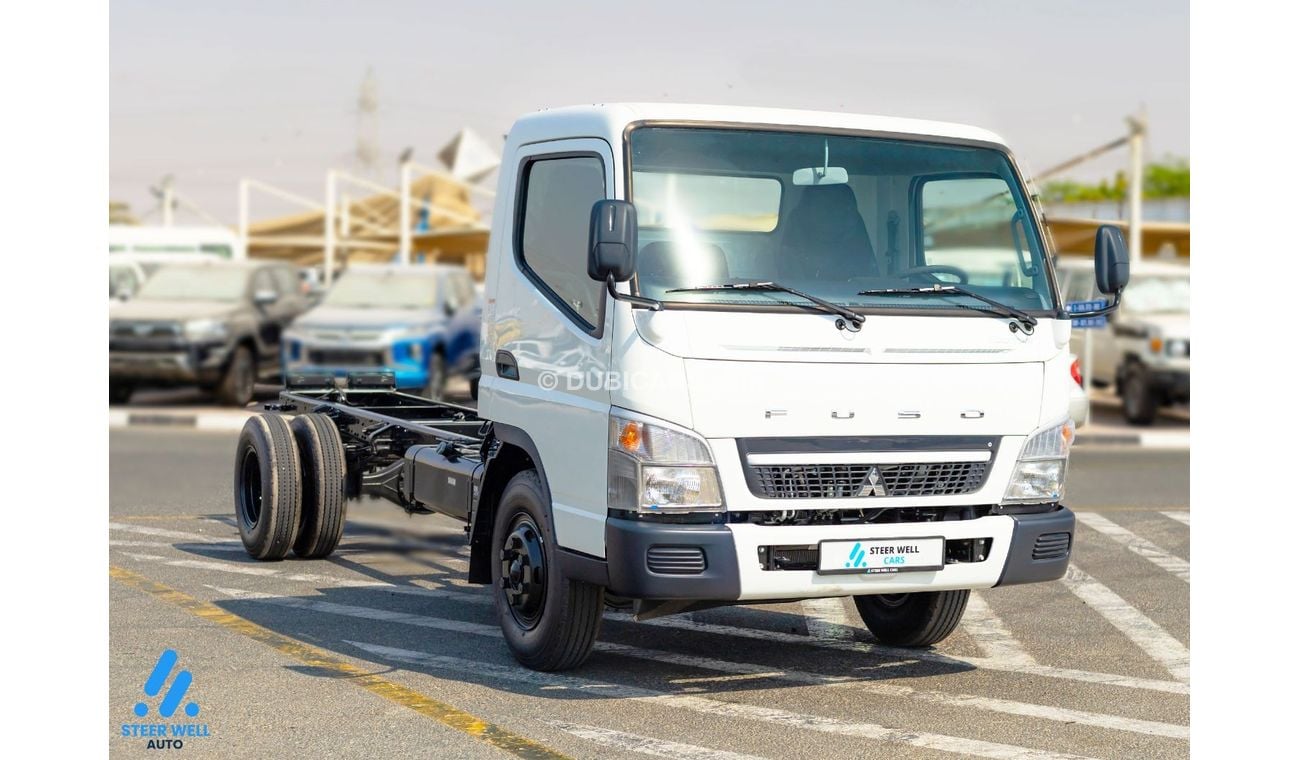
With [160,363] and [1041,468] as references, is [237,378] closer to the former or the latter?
[160,363]

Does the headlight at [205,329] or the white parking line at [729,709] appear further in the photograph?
the headlight at [205,329]

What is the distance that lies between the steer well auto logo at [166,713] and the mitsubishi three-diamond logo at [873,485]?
259 cm

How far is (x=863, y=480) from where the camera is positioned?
640 cm

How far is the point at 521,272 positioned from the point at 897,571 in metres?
2.06

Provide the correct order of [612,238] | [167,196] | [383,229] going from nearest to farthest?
[612,238]
[167,196]
[383,229]

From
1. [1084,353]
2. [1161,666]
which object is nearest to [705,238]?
[1161,666]

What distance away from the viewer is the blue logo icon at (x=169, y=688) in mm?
6254

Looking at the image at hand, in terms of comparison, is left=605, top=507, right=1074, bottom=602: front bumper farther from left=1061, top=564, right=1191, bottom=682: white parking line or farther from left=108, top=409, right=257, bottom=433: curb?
left=108, top=409, right=257, bottom=433: curb

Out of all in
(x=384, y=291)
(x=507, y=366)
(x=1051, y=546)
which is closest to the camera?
(x=1051, y=546)

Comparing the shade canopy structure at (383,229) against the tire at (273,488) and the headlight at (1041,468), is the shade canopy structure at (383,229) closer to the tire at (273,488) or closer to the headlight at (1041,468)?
the tire at (273,488)

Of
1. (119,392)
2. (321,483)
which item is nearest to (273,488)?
(321,483)

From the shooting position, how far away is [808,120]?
22.6 feet

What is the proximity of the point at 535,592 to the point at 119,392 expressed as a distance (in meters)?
15.6

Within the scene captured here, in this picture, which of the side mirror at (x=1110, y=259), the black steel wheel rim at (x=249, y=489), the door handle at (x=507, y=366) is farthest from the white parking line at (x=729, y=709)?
the black steel wheel rim at (x=249, y=489)
